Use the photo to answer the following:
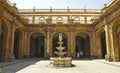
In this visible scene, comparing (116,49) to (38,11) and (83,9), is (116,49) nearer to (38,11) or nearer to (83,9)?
(83,9)

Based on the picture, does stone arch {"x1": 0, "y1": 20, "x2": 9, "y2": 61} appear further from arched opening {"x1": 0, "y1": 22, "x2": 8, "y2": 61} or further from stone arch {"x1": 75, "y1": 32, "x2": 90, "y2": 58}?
stone arch {"x1": 75, "y1": 32, "x2": 90, "y2": 58}

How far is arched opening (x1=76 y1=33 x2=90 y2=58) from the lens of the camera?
84.4 feet

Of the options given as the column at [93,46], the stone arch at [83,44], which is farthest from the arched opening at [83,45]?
the column at [93,46]

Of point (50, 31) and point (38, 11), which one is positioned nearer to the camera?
point (50, 31)

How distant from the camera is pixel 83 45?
93.2 ft

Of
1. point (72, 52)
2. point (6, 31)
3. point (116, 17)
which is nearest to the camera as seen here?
point (116, 17)

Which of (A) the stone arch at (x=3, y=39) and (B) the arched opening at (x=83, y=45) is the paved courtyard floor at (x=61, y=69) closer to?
(A) the stone arch at (x=3, y=39)

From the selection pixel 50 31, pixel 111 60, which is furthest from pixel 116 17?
pixel 50 31

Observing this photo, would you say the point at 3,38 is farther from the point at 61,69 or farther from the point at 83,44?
the point at 83,44

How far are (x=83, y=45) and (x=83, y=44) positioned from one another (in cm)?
20

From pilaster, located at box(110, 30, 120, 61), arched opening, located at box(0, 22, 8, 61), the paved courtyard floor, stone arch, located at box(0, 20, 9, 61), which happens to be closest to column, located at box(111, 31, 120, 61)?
pilaster, located at box(110, 30, 120, 61)

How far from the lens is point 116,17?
48.7ft

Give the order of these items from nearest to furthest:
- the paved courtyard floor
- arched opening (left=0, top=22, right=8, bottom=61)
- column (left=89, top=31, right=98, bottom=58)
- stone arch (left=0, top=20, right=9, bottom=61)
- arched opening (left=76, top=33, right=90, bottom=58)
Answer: the paved courtyard floor < stone arch (left=0, top=20, right=9, bottom=61) < arched opening (left=0, top=22, right=8, bottom=61) < column (left=89, top=31, right=98, bottom=58) < arched opening (left=76, top=33, right=90, bottom=58)

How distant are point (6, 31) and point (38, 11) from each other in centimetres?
1103
